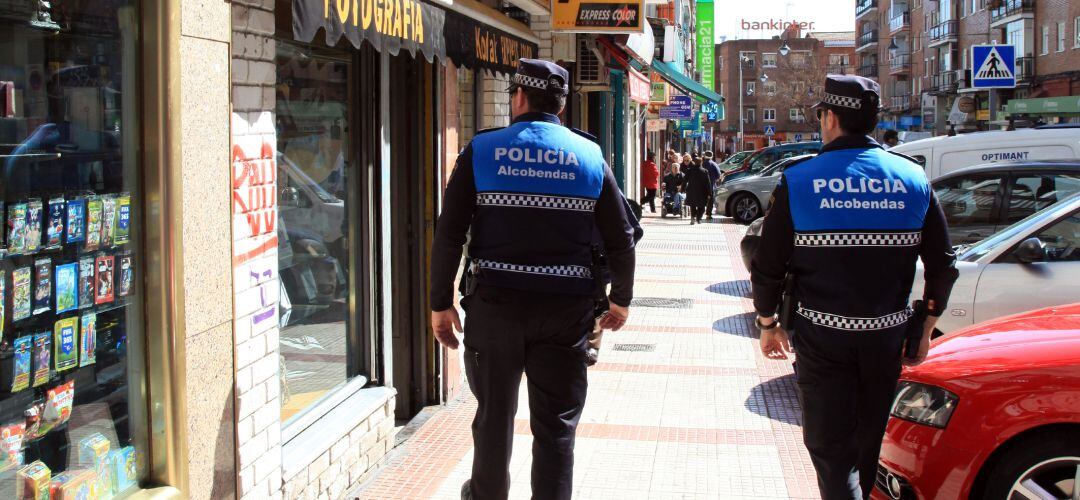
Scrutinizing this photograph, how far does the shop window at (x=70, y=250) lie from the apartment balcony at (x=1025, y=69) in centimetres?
5123

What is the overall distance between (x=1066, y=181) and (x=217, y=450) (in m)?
7.88

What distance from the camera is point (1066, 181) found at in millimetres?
9375

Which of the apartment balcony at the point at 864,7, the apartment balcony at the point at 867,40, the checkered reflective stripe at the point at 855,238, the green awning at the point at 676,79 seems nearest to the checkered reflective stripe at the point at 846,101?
the checkered reflective stripe at the point at 855,238

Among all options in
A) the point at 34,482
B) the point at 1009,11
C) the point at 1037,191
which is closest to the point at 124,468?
the point at 34,482

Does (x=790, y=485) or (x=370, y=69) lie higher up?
(x=370, y=69)

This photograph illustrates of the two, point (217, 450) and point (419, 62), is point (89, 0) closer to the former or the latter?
point (217, 450)

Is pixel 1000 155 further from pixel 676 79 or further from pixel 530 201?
pixel 676 79

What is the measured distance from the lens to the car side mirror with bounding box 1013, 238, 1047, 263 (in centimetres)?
700

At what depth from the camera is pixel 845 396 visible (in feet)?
12.9

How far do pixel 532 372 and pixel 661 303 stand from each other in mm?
8022

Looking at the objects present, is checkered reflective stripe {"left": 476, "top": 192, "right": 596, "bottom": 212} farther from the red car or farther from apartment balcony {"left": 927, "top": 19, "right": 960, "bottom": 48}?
apartment balcony {"left": 927, "top": 19, "right": 960, "bottom": 48}

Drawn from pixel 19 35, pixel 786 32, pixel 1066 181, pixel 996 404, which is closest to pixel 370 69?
pixel 19 35

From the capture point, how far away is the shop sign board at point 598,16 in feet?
38.1

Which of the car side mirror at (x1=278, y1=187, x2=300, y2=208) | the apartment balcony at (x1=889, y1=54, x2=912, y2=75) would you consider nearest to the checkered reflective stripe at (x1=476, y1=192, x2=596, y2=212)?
the car side mirror at (x1=278, y1=187, x2=300, y2=208)
